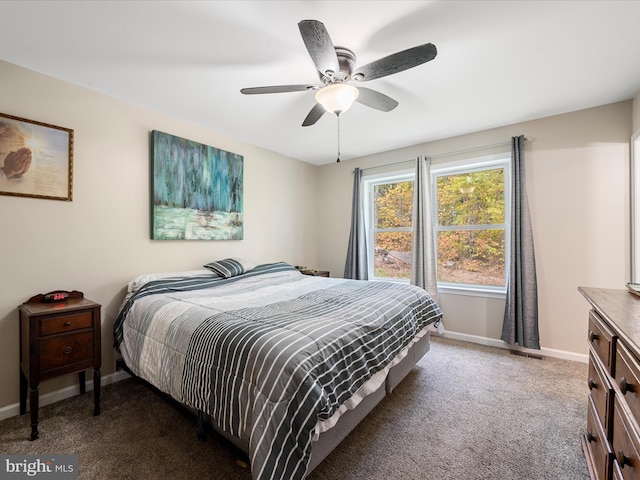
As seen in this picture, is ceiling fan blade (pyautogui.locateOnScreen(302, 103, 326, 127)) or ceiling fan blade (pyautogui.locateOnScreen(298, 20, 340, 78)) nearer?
ceiling fan blade (pyautogui.locateOnScreen(298, 20, 340, 78))

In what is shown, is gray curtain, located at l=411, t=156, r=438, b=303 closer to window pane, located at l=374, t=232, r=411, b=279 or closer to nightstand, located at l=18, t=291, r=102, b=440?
window pane, located at l=374, t=232, r=411, b=279

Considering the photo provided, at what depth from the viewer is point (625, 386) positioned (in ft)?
3.14

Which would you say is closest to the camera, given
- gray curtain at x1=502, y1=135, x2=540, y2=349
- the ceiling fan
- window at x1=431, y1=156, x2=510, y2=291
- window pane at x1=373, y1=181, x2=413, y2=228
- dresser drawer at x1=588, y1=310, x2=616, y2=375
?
dresser drawer at x1=588, y1=310, x2=616, y2=375

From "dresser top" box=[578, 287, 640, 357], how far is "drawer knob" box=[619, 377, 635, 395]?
0.15 metres

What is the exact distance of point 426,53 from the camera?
4.87ft

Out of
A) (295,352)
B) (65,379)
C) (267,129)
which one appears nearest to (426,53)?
(295,352)

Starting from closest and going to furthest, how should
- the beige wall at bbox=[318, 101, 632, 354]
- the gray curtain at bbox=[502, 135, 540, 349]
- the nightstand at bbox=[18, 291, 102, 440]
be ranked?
1. the nightstand at bbox=[18, 291, 102, 440]
2. the beige wall at bbox=[318, 101, 632, 354]
3. the gray curtain at bbox=[502, 135, 540, 349]

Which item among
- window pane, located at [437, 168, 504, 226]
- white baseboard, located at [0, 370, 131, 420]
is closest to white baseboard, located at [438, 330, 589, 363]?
window pane, located at [437, 168, 504, 226]

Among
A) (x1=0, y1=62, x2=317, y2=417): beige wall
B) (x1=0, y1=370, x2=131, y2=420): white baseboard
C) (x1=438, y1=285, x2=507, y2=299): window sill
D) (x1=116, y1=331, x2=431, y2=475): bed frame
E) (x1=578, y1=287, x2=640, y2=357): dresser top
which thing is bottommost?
(x1=0, y1=370, x2=131, y2=420): white baseboard

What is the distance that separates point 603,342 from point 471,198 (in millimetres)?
2606

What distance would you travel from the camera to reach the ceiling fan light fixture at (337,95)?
1.83 metres

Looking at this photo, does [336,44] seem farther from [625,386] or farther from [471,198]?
[471,198]

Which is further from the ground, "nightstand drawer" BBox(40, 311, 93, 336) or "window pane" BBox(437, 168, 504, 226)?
"window pane" BBox(437, 168, 504, 226)

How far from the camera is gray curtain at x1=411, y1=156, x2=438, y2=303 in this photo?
3576mm
